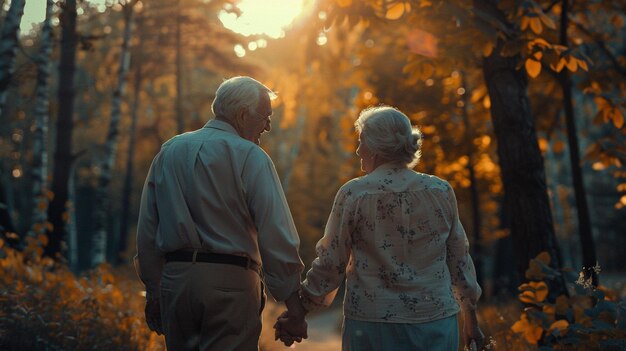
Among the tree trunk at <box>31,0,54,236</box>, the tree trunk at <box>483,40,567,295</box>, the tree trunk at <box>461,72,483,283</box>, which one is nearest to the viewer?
the tree trunk at <box>483,40,567,295</box>

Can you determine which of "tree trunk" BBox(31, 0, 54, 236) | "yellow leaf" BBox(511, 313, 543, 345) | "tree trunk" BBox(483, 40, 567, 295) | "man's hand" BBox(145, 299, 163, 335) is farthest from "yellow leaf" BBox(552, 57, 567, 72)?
"tree trunk" BBox(31, 0, 54, 236)

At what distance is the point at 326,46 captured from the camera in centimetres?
993

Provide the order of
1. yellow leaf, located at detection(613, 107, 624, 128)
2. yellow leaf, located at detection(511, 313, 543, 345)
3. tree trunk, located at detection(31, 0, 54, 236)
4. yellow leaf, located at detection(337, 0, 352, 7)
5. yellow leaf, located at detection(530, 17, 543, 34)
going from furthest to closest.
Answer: tree trunk, located at detection(31, 0, 54, 236)
yellow leaf, located at detection(337, 0, 352, 7)
yellow leaf, located at detection(613, 107, 624, 128)
yellow leaf, located at detection(530, 17, 543, 34)
yellow leaf, located at detection(511, 313, 543, 345)

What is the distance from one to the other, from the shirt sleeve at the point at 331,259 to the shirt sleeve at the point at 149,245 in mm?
839

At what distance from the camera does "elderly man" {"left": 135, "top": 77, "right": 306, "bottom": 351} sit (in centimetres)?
391

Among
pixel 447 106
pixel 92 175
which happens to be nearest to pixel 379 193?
pixel 447 106

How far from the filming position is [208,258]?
3924 mm

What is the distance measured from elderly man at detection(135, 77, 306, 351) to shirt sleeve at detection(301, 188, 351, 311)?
143 mm

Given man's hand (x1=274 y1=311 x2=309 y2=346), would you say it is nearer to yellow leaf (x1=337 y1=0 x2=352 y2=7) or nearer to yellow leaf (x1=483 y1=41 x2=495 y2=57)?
yellow leaf (x1=483 y1=41 x2=495 y2=57)

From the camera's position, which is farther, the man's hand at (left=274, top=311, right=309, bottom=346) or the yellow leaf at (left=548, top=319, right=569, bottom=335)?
the yellow leaf at (left=548, top=319, right=569, bottom=335)

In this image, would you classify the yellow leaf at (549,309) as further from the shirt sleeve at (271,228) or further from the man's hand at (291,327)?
the shirt sleeve at (271,228)

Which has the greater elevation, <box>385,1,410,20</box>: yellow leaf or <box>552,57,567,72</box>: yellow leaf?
<box>385,1,410,20</box>: yellow leaf

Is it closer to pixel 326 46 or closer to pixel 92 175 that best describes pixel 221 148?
pixel 326 46

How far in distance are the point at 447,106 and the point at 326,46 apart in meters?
7.20
